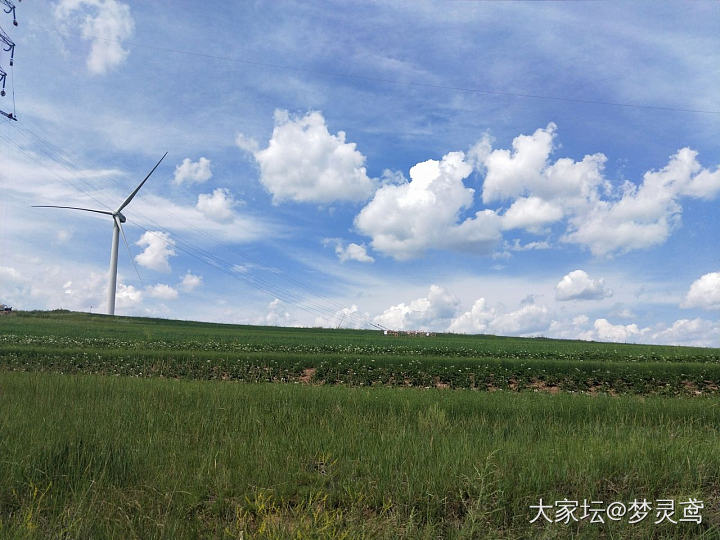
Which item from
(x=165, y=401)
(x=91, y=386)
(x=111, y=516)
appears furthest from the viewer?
(x=91, y=386)

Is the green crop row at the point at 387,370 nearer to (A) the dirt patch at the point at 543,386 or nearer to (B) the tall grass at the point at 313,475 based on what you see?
(A) the dirt patch at the point at 543,386

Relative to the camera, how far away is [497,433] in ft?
29.2

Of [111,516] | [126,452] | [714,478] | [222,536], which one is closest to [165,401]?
[126,452]

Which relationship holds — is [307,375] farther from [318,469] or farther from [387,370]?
[318,469]

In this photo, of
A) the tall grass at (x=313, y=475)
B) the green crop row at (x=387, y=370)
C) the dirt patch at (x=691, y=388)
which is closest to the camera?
the tall grass at (x=313, y=475)

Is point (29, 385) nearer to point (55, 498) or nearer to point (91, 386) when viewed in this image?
point (91, 386)

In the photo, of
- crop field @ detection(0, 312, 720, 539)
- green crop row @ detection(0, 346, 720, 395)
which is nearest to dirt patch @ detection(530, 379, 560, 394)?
green crop row @ detection(0, 346, 720, 395)

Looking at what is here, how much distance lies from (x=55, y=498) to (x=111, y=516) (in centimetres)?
104

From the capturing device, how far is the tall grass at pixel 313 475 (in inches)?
213

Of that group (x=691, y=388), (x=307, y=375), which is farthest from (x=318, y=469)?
(x=691, y=388)

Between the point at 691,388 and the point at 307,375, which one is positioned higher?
the point at 307,375

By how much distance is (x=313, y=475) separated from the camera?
21.4 ft

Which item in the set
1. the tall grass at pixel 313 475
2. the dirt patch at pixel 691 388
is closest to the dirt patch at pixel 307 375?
the tall grass at pixel 313 475

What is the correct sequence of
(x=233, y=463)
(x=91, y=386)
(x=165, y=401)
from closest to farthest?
(x=233, y=463)
(x=165, y=401)
(x=91, y=386)
